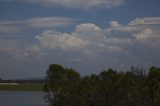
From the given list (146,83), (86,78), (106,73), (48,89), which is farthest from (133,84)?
(48,89)

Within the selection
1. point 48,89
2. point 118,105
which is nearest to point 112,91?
point 118,105

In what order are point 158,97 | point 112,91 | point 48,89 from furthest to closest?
1. point 48,89
2. point 112,91
3. point 158,97

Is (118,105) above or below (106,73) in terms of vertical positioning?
below

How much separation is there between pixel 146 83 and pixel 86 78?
15.4 meters

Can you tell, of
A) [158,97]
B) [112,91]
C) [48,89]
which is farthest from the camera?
[48,89]

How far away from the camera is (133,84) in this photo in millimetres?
76625

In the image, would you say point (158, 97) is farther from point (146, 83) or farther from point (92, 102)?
point (92, 102)

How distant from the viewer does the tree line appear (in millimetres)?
74625

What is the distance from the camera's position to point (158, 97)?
7338 cm

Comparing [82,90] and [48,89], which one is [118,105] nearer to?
[82,90]

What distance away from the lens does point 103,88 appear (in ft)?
268

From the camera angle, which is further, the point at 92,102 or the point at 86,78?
the point at 86,78

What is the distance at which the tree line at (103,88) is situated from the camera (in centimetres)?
7462

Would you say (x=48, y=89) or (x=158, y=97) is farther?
(x=48, y=89)
